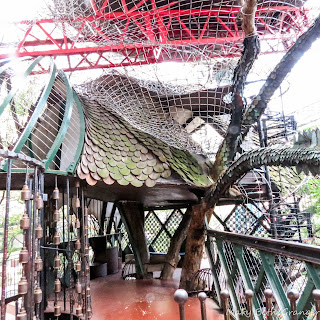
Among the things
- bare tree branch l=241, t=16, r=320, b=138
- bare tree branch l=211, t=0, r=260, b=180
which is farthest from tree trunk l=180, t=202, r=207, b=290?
bare tree branch l=241, t=16, r=320, b=138

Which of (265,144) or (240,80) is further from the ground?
(240,80)

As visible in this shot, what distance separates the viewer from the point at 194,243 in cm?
517

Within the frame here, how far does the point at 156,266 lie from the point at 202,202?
10.7ft

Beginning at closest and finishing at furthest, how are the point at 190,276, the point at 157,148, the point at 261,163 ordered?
the point at 261,163
the point at 190,276
the point at 157,148

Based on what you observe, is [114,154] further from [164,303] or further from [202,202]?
[164,303]

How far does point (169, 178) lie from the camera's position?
5215mm

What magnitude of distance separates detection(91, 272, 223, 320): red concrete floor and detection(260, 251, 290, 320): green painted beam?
1957 mm

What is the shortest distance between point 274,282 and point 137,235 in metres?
5.37

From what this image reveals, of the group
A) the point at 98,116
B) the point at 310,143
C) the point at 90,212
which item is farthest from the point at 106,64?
the point at 310,143

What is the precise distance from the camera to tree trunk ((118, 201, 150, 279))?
720 centimetres

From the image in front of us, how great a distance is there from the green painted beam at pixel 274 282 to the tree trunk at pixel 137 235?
5.19 meters

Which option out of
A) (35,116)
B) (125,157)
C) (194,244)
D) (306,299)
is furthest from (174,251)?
(306,299)

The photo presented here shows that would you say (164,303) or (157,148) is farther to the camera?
(157,148)

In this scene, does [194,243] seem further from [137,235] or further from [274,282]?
[274,282]
